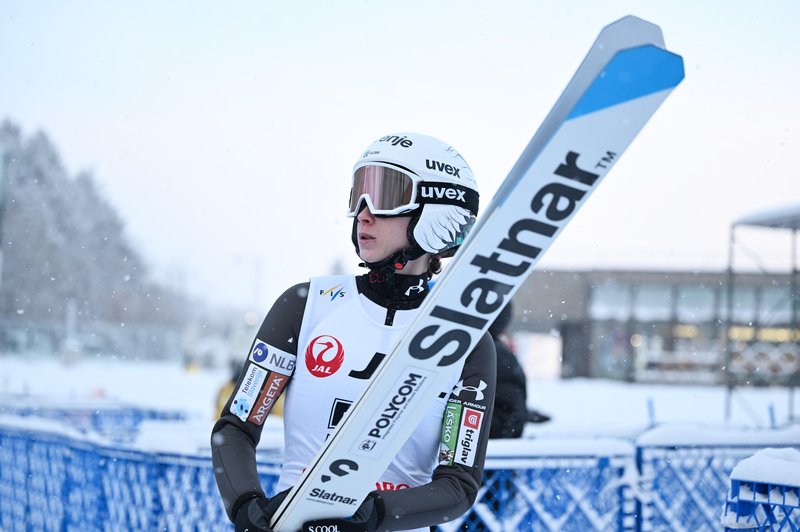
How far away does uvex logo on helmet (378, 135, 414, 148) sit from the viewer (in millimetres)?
2629

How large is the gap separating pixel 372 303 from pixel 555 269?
30489mm

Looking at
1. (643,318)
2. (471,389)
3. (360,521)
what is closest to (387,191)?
(471,389)

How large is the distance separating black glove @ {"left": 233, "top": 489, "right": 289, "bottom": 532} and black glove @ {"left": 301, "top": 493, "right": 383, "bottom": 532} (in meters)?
0.10

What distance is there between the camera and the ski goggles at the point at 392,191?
8.34 ft

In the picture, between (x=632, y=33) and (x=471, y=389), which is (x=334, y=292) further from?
(x=632, y=33)

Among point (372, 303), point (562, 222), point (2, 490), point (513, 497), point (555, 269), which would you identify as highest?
point (555, 269)

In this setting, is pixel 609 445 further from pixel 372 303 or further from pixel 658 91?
pixel 658 91

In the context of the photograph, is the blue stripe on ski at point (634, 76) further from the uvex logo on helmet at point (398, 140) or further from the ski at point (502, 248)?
the uvex logo on helmet at point (398, 140)

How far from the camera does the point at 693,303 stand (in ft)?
106

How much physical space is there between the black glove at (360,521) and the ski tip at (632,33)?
3.98ft

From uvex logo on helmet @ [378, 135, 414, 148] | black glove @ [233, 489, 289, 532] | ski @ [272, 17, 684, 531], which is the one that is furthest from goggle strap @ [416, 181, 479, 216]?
black glove @ [233, 489, 289, 532]

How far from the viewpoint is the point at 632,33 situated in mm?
1808

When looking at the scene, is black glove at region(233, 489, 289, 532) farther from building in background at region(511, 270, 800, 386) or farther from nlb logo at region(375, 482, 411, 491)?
building in background at region(511, 270, 800, 386)

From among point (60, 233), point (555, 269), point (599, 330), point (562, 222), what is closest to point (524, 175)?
point (562, 222)
